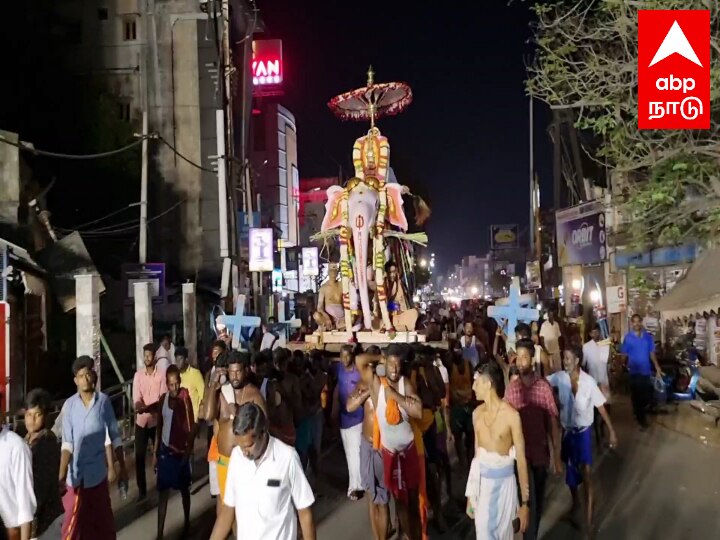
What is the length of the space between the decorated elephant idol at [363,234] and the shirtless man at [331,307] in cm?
52

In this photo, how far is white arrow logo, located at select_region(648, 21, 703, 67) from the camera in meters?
8.93

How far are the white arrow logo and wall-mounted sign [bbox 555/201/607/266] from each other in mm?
13694

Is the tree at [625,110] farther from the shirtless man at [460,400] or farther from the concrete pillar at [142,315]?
the concrete pillar at [142,315]

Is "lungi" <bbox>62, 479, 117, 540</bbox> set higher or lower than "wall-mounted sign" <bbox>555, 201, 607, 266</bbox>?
lower

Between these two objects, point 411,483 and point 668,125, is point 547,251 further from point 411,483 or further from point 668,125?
point 411,483

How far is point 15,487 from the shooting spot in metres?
4.92

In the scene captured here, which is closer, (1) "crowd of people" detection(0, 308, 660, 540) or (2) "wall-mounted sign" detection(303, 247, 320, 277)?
(1) "crowd of people" detection(0, 308, 660, 540)

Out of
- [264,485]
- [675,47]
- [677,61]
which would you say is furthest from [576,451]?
[675,47]

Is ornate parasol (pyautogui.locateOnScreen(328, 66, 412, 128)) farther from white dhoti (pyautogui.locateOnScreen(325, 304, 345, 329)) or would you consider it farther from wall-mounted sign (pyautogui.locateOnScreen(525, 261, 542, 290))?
wall-mounted sign (pyautogui.locateOnScreen(525, 261, 542, 290))

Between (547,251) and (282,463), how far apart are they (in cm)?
4068

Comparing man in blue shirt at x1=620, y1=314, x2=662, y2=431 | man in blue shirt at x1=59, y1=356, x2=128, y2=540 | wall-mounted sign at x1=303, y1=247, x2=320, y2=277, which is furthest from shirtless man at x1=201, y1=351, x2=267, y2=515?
wall-mounted sign at x1=303, y1=247, x2=320, y2=277

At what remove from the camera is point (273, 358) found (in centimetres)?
957

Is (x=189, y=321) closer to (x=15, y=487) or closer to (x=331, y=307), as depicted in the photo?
(x=331, y=307)

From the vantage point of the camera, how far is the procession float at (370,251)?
526 inches
